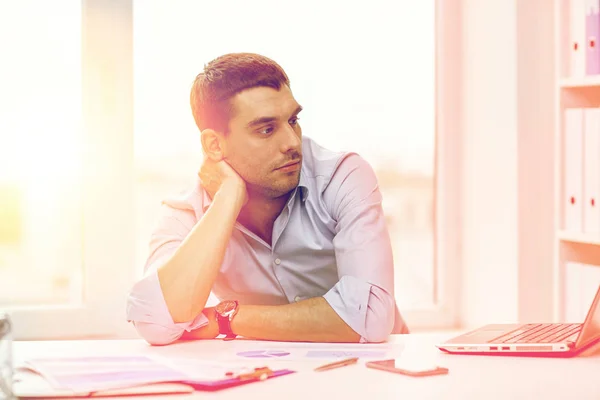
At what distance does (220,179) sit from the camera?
80.8 inches

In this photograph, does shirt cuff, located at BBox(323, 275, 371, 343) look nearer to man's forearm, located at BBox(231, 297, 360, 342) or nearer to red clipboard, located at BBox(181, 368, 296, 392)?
man's forearm, located at BBox(231, 297, 360, 342)

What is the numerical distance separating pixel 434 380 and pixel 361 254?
63cm

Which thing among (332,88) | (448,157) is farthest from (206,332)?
(448,157)

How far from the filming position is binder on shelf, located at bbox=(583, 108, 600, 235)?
8.68 ft

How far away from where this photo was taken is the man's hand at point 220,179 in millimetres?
1985

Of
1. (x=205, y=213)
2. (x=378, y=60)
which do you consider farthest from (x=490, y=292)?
(x=205, y=213)

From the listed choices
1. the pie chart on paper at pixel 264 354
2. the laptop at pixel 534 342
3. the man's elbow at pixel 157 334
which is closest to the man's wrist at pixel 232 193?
the man's elbow at pixel 157 334

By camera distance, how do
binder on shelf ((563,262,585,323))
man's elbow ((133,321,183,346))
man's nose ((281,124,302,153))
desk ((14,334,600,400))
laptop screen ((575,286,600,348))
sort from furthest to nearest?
1. binder on shelf ((563,262,585,323))
2. man's nose ((281,124,302,153))
3. man's elbow ((133,321,183,346))
4. laptop screen ((575,286,600,348))
5. desk ((14,334,600,400))

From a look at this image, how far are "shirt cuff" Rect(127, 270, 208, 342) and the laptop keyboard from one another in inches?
25.4

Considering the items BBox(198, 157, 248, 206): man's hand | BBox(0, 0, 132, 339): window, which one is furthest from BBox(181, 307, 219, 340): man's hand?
BBox(0, 0, 132, 339): window

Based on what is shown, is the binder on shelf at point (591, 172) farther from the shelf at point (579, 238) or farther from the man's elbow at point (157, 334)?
the man's elbow at point (157, 334)

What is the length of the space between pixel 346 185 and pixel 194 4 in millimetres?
1335

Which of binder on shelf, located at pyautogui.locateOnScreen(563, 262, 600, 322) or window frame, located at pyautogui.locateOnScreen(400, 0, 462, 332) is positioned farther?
window frame, located at pyautogui.locateOnScreen(400, 0, 462, 332)

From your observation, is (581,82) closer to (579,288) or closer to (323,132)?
(579,288)
